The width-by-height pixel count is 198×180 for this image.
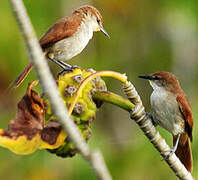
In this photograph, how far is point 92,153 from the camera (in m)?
1.04

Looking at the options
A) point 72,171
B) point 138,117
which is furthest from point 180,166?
point 72,171

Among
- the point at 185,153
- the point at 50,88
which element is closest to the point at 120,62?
the point at 185,153

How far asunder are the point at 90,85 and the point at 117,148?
292 cm

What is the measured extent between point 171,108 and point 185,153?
383mm

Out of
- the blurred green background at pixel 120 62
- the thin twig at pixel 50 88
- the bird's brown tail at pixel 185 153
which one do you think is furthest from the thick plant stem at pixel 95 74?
the blurred green background at pixel 120 62

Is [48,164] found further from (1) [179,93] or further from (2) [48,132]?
(2) [48,132]

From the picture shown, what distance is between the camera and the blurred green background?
4.00m

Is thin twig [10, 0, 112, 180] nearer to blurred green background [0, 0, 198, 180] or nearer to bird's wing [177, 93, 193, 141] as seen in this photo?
bird's wing [177, 93, 193, 141]

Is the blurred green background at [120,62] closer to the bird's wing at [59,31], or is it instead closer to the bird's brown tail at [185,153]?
the bird's brown tail at [185,153]

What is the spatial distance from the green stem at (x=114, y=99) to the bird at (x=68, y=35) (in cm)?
103

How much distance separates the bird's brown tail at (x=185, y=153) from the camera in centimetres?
275

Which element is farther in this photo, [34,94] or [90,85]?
[90,85]

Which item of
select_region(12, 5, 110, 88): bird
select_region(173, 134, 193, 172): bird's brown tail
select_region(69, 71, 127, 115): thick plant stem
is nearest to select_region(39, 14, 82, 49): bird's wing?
select_region(12, 5, 110, 88): bird

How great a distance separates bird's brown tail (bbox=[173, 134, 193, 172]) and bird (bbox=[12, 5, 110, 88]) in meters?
0.88
